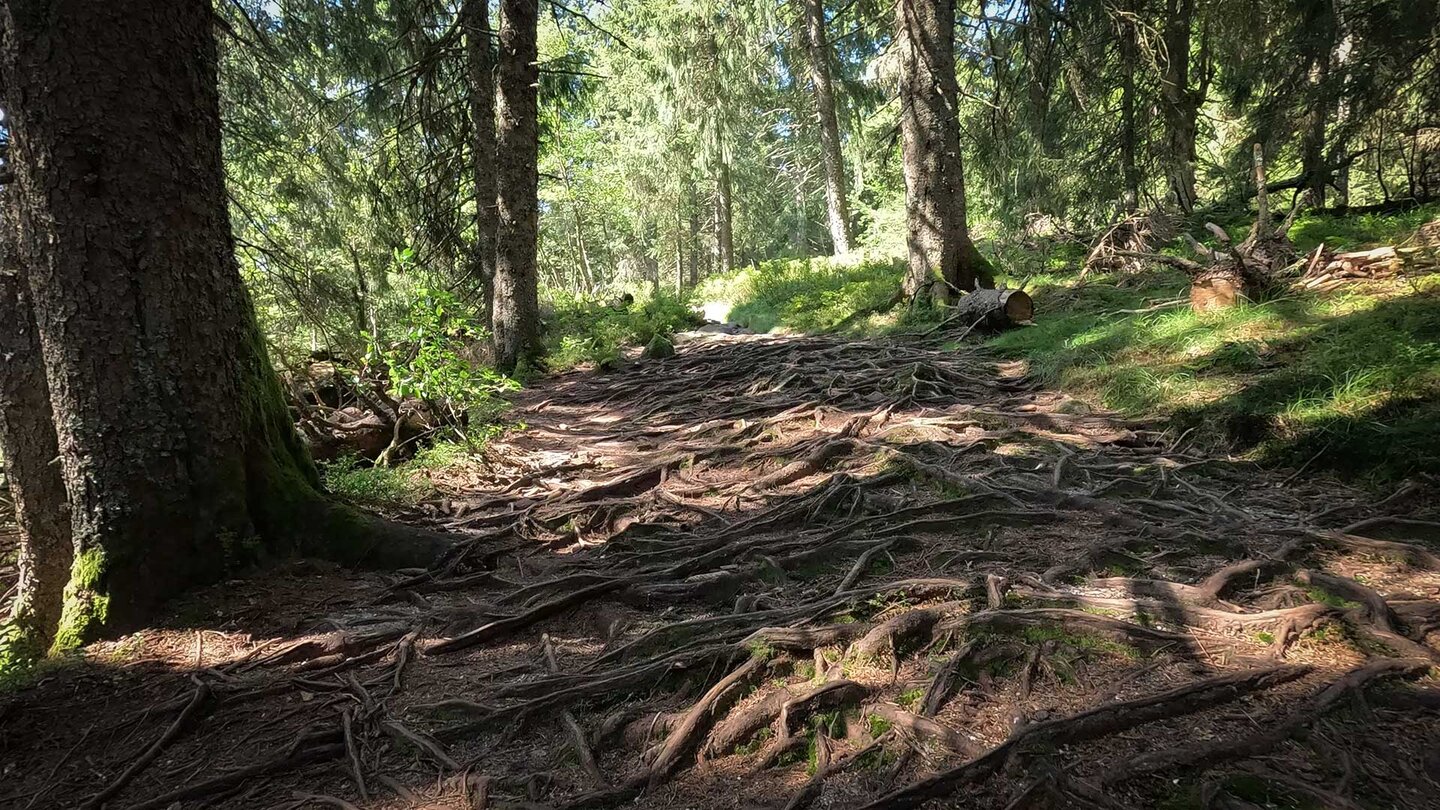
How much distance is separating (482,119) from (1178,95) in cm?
1074

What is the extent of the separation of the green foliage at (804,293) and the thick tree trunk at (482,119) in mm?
6153

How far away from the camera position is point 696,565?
158 inches

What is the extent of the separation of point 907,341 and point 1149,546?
6.56 metres

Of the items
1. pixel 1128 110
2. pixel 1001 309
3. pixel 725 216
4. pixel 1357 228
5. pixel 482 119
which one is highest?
pixel 725 216

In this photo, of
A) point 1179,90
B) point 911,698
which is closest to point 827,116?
point 1179,90

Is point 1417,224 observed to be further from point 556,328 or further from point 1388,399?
point 556,328

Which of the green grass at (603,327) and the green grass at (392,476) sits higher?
the green grass at (603,327)

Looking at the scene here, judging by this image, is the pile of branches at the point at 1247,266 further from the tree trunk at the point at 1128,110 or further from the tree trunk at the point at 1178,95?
the tree trunk at the point at 1128,110

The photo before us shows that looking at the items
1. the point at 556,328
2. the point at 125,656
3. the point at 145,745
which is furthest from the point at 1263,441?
the point at 556,328

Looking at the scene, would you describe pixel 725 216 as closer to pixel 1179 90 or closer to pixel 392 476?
pixel 1179 90

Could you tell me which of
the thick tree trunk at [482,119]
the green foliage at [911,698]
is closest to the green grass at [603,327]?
the thick tree trunk at [482,119]

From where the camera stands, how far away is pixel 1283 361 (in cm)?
523

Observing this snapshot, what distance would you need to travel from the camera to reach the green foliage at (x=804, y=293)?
13359mm

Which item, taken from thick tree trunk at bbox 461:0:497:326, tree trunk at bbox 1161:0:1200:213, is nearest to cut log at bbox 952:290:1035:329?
tree trunk at bbox 1161:0:1200:213
